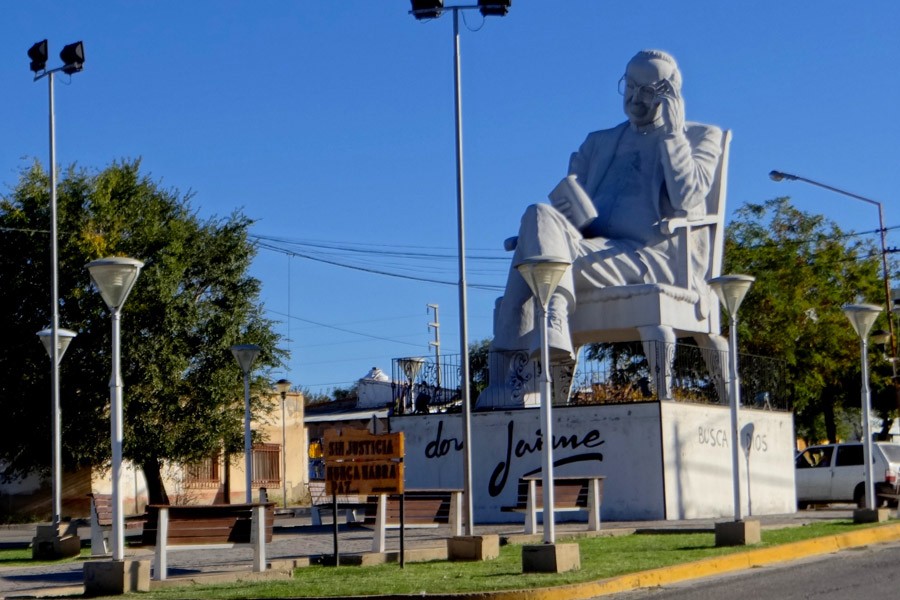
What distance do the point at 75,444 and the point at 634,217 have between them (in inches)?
686

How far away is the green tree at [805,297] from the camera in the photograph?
1695 inches

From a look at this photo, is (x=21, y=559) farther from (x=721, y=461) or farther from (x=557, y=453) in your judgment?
(x=721, y=461)

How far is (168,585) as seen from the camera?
1378cm

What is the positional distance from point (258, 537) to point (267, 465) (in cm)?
3350

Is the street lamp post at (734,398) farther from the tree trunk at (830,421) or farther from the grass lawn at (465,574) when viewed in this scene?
the tree trunk at (830,421)

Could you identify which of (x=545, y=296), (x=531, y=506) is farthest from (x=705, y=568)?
(x=531, y=506)

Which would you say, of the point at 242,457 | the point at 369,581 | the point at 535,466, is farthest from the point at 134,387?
the point at 369,581

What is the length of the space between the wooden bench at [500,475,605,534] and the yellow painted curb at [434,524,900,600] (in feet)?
11.4

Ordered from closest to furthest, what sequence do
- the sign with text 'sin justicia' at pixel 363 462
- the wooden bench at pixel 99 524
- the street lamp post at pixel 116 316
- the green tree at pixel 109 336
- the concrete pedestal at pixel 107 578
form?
the concrete pedestal at pixel 107 578
the street lamp post at pixel 116 316
the sign with text 'sin justicia' at pixel 363 462
the wooden bench at pixel 99 524
the green tree at pixel 109 336

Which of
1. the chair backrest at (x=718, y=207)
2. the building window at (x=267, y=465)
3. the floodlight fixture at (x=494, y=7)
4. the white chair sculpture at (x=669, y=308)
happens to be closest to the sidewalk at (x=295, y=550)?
the white chair sculpture at (x=669, y=308)

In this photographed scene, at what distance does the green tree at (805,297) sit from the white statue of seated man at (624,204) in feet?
57.7

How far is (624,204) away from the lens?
82.3 feet

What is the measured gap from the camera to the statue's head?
25109mm

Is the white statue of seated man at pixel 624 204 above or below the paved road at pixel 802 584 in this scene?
above
